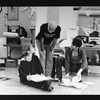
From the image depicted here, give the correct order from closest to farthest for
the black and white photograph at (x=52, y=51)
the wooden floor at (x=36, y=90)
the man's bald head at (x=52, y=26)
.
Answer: the wooden floor at (x=36, y=90) < the black and white photograph at (x=52, y=51) < the man's bald head at (x=52, y=26)

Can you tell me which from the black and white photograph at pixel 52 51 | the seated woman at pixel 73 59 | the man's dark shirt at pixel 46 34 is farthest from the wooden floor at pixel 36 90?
the man's dark shirt at pixel 46 34

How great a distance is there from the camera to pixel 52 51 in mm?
3816

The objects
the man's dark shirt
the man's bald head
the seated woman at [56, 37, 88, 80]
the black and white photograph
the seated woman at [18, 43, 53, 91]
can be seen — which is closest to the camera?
the black and white photograph

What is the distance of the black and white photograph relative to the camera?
125 inches

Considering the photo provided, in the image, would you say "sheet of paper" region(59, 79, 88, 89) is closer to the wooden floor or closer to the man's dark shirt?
the wooden floor

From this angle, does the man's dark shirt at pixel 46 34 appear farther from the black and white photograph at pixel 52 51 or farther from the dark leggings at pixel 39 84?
the dark leggings at pixel 39 84

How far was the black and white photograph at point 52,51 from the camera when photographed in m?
3.17

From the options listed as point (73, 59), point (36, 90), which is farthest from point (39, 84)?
point (73, 59)

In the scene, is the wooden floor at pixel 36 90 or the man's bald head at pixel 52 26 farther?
the man's bald head at pixel 52 26

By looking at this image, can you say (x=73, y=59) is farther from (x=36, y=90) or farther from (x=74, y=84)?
(x=36, y=90)

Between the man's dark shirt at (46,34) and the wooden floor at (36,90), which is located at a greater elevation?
the man's dark shirt at (46,34)

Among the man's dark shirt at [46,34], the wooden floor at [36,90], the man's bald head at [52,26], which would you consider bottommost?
the wooden floor at [36,90]

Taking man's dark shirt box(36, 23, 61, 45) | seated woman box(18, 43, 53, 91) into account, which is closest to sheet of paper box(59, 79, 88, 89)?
seated woman box(18, 43, 53, 91)
